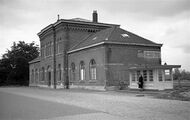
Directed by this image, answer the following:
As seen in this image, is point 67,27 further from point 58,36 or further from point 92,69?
point 92,69

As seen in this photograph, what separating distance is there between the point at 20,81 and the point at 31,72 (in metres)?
12.4

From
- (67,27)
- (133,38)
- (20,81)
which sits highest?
(67,27)

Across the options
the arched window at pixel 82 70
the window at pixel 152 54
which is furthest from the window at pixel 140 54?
the arched window at pixel 82 70

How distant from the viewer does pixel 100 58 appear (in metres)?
32.0

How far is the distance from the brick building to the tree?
23.1m

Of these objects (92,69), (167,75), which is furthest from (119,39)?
(167,75)

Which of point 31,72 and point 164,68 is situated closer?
point 164,68

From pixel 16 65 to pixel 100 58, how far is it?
41.6m

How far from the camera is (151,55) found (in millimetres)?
35000

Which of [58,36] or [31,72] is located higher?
[58,36]

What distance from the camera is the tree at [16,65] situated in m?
67.9

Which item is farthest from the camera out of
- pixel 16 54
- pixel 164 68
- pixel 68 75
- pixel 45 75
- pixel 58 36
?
pixel 16 54

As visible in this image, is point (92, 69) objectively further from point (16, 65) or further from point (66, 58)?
point (16, 65)

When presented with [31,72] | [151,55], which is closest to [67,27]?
[151,55]
